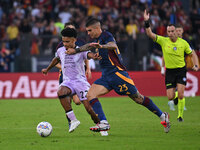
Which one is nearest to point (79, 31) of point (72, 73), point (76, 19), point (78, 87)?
point (76, 19)

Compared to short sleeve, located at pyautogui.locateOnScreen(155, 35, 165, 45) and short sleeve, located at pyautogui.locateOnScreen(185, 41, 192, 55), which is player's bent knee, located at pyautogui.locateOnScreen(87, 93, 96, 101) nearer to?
short sleeve, located at pyautogui.locateOnScreen(155, 35, 165, 45)

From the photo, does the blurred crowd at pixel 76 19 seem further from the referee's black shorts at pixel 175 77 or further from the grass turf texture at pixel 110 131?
the referee's black shorts at pixel 175 77

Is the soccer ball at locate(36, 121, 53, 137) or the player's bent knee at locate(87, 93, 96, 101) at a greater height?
the player's bent knee at locate(87, 93, 96, 101)

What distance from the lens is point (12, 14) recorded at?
25.5 meters

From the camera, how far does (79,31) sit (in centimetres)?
2300

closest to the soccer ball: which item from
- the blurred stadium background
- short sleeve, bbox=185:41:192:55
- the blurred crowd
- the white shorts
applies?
the white shorts

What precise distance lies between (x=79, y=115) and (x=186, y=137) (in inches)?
213

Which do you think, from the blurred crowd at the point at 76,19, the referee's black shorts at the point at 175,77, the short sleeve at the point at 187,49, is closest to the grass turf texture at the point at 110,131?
the referee's black shorts at the point at 175,77

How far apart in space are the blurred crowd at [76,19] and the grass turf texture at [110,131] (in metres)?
6.41

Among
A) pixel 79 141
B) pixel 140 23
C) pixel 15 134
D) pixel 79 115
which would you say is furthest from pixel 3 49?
pixel 79 141

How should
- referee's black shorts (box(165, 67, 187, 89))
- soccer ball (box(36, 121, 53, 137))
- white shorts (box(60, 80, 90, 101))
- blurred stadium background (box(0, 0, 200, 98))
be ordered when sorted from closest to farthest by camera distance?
soccer ball (box(36, 121, 53, 137))
white shorts (box(60, 80, 90, 101))
referee's black shorts (box(165, 67, 187, 89))
blurred stadium background (box(0, 0, 200, 98))

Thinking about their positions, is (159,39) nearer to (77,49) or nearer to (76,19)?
(77,49)

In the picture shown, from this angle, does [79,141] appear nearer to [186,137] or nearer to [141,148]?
[141,148]

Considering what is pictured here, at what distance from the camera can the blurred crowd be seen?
893 inches
